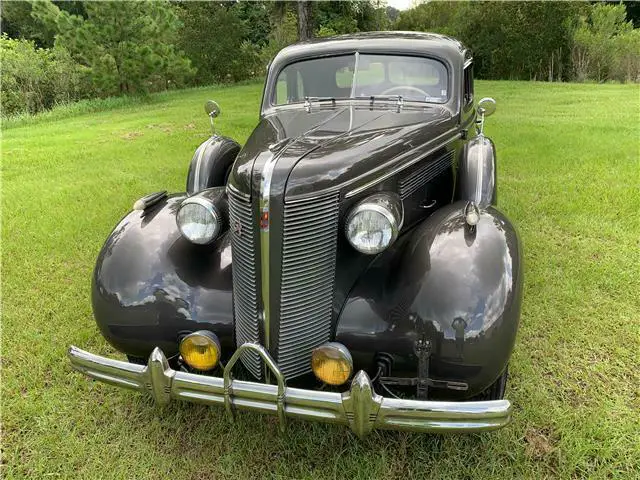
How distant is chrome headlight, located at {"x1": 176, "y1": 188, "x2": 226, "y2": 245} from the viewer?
2.44 meters

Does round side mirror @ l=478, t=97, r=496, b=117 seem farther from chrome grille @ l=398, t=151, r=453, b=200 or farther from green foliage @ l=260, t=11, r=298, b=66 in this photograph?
green foliage @ l=260, t=11, r=298, b=66

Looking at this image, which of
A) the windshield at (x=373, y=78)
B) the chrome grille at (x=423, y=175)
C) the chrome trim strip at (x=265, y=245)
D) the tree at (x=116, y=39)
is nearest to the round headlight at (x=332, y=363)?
the chrome trim strip at (x=265, y=245)

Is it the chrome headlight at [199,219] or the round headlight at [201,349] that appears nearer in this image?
the round headlight at [201,349]

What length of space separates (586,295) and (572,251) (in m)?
0.80

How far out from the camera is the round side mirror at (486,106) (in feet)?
12.1

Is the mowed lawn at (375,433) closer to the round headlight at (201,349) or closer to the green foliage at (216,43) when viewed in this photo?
the round headlight at (201,349)

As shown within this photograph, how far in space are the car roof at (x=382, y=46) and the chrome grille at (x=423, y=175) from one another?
0.74m

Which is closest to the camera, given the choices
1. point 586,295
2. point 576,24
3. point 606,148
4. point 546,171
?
point 586,295

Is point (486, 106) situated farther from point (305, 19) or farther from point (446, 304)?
point (305, 19)

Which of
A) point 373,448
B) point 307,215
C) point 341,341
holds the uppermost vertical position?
point 307,215

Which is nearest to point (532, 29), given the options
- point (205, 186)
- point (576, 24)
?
point (576, 24)

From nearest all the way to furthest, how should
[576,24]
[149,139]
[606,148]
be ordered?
1. [606,148]
2. [149,139]
3. [576,24]

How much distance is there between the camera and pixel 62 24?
14305 millimetres

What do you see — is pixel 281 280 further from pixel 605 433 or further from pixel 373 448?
pixel 605 433
